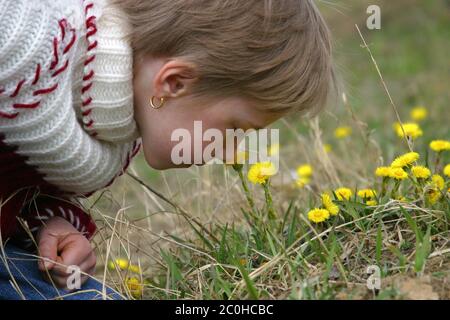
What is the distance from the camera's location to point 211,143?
5.63 ft

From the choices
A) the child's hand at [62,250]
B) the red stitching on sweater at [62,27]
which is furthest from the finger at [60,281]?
the red stitching on sweater at [62,27]

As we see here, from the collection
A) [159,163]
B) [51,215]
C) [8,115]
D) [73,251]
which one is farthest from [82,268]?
[8,115]

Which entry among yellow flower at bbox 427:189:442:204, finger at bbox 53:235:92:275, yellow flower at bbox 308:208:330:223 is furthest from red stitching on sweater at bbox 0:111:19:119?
yellow flower at bbox 427:189:442:204

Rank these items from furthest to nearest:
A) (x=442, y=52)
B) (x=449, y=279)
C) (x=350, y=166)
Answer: (x=442, y=52), (x=350, y=166), (x=449, y=279)

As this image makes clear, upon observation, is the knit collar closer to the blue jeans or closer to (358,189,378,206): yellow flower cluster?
the blue jeans

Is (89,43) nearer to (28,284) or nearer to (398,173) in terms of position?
(28,284)

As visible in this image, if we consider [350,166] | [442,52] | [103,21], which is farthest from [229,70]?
[442,52]

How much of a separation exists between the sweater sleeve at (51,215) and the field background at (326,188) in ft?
0.16

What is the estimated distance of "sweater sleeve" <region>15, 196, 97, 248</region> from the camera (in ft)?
6.08

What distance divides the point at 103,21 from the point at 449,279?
0.88 m

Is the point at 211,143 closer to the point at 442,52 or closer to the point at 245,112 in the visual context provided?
the point at 245,112

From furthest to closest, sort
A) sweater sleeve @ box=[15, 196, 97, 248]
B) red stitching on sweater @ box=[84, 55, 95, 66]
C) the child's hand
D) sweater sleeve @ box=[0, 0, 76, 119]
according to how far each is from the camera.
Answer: sweater sleeve @ box=[15, 196, 97, 248]
the child's hand
red stitching on sweater @ box=[84, 55, 95, 66]
sweater sleeve @ box=[0, 0, 76, 119]

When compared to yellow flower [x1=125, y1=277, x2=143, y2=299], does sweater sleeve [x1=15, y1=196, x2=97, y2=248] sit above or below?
above

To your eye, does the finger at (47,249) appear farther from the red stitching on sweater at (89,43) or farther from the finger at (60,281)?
the red stitching on sweater at (89,43)
